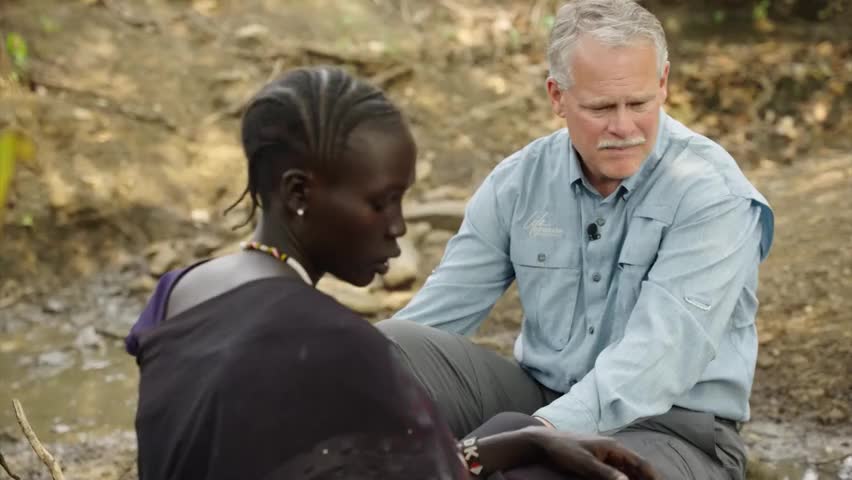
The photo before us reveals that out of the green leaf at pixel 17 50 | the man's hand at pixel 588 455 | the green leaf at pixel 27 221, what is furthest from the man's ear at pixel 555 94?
the green leaf at pixel 17 50

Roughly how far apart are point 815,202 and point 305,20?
363cm

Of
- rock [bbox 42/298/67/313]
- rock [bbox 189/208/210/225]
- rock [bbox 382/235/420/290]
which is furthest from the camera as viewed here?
rock [bbox 189/208/210/225]

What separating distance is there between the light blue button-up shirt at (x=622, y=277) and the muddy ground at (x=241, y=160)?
0.91m

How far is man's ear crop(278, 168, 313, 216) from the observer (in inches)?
67.3

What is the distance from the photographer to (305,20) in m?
7.36

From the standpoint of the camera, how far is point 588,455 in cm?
218

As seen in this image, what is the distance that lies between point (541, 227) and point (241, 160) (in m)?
3.74

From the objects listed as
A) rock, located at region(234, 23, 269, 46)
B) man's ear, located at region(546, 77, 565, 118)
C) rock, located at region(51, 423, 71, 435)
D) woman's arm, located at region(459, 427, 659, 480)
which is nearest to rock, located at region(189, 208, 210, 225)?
rock, located at region(234, 23, 269, 46)

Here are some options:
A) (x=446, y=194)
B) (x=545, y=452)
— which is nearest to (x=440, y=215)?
(x=446, y=194)

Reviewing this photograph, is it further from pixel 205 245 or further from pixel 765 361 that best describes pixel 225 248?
pixel 765 361

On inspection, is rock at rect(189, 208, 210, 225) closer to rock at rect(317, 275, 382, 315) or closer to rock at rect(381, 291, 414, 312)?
rock at rect(317, 275, 382, 315)

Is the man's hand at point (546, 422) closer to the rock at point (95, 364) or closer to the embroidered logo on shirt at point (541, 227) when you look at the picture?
the embroidered logo on shirt at point (541, 227)

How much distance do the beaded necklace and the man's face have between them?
1.13 m

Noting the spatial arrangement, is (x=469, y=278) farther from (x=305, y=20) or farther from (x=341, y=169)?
(x=305, y=20)
